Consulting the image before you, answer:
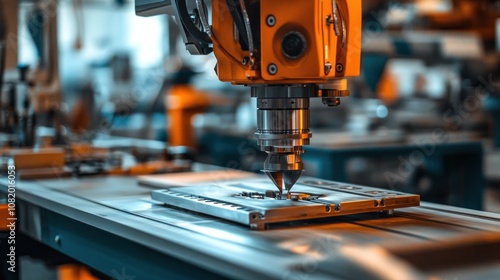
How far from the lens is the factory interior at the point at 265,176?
142 cm

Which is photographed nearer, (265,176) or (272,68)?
(272,68)

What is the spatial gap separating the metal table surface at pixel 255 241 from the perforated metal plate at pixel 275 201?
0.02 metres

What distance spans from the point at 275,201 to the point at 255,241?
27cm

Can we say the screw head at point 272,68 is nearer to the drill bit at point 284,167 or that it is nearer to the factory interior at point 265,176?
the factory interior at point 265,176

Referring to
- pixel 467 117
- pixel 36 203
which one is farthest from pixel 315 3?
pixel 467 117

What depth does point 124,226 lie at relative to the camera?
65.8 inches

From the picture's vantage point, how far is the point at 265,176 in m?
2.65

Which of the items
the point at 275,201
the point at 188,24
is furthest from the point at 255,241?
the point at 188,24

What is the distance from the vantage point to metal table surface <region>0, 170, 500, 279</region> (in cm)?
122

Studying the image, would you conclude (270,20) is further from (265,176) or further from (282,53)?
(265,176)

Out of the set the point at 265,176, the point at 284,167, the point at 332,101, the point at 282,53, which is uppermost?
the point at 282,53

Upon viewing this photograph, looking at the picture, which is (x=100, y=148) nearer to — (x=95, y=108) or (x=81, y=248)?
(x=81, y=248)

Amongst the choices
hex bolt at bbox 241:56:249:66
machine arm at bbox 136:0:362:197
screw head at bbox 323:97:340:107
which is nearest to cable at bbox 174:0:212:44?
machine arm at bbox 136:0:362:197

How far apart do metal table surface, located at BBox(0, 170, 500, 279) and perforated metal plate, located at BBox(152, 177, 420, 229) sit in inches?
1.0
